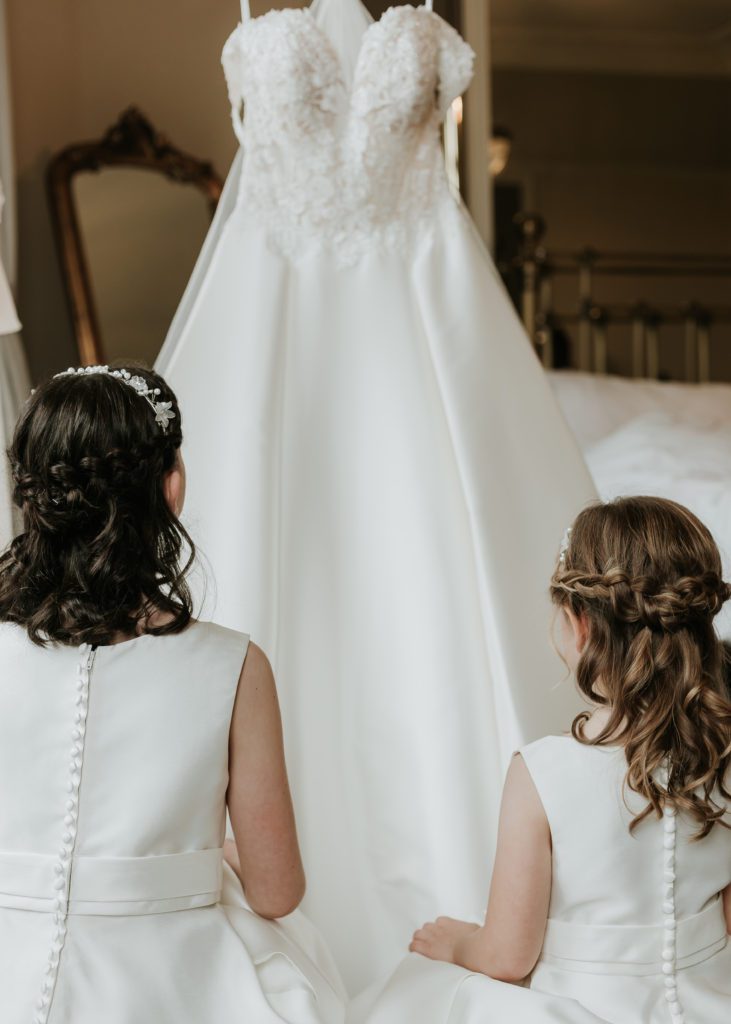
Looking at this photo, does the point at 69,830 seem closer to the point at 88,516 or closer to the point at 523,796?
the point at 88,516

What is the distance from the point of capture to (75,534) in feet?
4.10

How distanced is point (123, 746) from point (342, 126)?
4.17 ft

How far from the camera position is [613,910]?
1249 mm

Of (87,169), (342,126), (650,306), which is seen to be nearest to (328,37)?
(342,126)

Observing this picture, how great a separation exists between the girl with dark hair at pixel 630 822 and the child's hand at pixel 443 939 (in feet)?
0.41

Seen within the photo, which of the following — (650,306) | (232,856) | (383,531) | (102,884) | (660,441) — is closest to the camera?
(102,884)

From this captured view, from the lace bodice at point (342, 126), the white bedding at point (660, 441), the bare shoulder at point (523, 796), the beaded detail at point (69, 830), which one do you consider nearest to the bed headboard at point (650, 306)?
the white bedding at point (660, 441)

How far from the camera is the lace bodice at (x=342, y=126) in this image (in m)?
2.05

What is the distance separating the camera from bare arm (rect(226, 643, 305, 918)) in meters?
1.26

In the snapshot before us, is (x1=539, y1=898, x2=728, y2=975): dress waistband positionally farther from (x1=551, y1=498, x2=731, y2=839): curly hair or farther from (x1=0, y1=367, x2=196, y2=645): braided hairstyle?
(x1=0, y1=367, x2=196, y2=645): braided hairstyle

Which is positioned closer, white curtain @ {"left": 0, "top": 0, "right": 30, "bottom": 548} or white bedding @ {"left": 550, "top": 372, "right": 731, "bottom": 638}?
white curtain @ {"left": 0, "top": 0, "right": 30, "bottom": 548}

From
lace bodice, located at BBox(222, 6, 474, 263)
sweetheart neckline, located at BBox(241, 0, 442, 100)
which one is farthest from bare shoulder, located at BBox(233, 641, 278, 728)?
sweetheart neckline, located at BBox(241, 0, 442, 100)

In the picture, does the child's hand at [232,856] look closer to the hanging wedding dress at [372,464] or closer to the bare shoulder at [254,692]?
the bare shoulder at [254,692]

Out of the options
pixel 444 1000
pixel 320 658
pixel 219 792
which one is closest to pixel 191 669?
pixel 219 792
